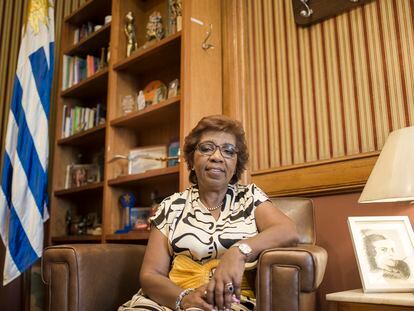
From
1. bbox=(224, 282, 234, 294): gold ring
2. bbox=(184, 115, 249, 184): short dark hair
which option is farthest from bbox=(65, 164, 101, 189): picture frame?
bbox=(224, 282, 234, 294): gold ring

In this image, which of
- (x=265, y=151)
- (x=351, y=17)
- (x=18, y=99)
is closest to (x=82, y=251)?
(x=265, y=151)

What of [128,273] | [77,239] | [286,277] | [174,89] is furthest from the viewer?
[77,239]

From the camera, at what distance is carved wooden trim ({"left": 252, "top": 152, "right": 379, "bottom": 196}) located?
72.5 inches

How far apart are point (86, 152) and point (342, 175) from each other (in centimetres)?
232

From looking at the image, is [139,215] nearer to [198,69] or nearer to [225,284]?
[198,69]

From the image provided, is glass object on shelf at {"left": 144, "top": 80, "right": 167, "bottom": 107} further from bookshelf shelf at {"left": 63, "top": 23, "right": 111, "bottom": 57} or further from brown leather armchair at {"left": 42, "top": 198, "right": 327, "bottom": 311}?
brown leather armchair at {"left": 42, "top": 198, "right": 327, "bottom": 311}

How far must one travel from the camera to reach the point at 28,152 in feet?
9.46

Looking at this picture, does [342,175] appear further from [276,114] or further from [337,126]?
[276,114]

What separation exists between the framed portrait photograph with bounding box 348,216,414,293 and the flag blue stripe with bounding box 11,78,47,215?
7.03 feet

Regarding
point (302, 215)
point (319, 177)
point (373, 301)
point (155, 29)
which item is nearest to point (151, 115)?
point (155, 29)

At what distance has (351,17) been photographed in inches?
79.0

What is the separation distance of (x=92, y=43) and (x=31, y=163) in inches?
43.8

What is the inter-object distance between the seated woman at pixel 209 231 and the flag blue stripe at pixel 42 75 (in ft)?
5.41

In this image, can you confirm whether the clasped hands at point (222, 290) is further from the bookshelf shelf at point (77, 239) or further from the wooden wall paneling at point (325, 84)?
the bookshelf shelf at point (77, 239)
